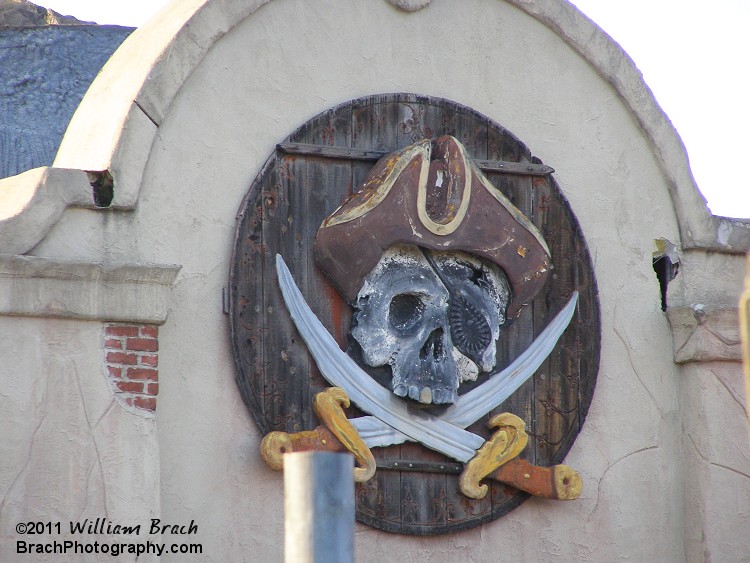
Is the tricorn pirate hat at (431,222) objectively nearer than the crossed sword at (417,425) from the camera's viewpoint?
No

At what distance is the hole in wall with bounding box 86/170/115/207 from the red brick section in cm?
63

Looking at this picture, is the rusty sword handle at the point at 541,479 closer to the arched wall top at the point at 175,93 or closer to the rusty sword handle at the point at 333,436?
the rusty sword handle at the point at 333,436

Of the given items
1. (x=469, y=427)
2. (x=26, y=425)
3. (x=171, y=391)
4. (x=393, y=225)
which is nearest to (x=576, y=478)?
(x=469, y=427)

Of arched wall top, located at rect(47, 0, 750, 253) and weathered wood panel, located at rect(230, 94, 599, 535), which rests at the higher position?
arched wall top, located at rect(47, 0, 750, 253)

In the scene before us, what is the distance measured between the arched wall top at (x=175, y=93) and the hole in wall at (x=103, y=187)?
0.03 m

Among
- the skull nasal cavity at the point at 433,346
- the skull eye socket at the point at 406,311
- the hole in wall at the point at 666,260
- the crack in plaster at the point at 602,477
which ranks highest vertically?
the hole in wall at the point at 666,260

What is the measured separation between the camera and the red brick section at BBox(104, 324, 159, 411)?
6.75 metres

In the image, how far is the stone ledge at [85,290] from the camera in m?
6.61

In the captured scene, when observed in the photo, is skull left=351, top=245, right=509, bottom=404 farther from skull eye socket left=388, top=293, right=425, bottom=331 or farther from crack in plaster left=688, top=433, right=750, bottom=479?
crack in plaster left=688, top=433, right=750, bottom=479

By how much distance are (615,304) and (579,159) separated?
0.86 metres

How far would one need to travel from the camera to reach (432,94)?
8055 millimetres

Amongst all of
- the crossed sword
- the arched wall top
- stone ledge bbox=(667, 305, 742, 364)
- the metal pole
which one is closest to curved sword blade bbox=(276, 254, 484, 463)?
the crossed sword

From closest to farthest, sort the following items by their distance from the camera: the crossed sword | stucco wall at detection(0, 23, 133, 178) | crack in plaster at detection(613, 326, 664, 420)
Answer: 1. the crossed sword
2. crack in plaster at detection(613, 326, 664, 420)
3. stucco wall at detection(0, 23, 133, 178)

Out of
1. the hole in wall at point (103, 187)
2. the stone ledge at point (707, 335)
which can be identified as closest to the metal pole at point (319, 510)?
the hole in wall at point (103, 187)
